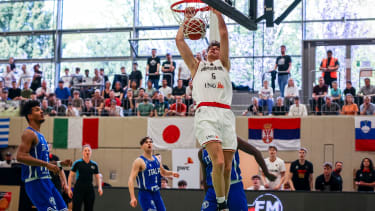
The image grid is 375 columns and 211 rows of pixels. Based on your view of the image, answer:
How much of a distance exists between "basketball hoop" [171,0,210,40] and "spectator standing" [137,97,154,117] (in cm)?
1081

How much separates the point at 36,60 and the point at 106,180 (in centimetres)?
845

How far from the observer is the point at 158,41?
23.2 meters

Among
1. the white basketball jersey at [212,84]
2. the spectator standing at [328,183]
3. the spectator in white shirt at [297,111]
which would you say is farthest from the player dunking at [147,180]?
the spectator in white shirt at [297,111]

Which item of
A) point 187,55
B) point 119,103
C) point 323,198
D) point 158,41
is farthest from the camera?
point 158,41

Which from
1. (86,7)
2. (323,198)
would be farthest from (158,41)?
(323,198)

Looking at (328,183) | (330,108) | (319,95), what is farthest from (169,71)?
(328,183)

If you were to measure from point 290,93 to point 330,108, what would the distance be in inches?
59.5

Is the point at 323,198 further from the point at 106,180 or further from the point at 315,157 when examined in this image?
the point at 106,180

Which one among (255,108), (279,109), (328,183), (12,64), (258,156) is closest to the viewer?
(258,156)

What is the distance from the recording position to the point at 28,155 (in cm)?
782

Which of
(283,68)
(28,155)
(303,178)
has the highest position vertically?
(283,68)

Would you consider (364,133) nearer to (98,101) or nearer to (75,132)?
(98,101)

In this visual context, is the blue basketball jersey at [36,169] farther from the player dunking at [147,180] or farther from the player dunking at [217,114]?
the player dunking at [147,180]

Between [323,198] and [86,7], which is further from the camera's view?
[86,7]
